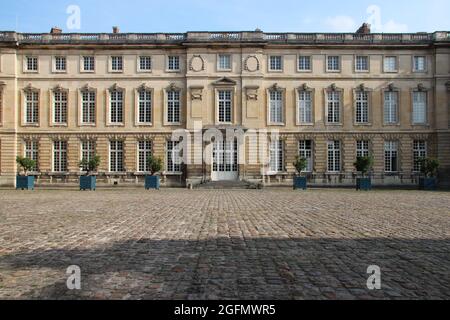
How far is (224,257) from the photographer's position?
6.70m

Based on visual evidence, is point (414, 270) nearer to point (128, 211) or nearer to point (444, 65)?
point (128, 211)

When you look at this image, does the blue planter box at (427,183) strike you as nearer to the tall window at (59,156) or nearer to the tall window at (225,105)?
the tall window at (225,105)

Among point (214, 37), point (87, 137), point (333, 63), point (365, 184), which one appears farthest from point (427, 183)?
point (87, 137)

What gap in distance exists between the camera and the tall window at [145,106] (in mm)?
38312

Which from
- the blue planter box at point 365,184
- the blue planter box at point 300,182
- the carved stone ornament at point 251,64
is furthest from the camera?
the carved stone ornament at point 251,64

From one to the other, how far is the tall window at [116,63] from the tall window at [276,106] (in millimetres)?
11638

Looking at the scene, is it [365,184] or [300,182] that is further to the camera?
[300,182]

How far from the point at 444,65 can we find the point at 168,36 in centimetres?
2084

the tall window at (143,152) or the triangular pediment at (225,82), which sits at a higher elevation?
the triangular pediment at (225,82)

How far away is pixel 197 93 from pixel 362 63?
1280cm

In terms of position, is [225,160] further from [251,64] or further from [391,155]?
[391,155]

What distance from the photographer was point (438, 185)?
36500mm

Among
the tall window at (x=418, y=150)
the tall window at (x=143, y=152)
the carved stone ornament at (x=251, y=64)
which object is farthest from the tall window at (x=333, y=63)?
the tall window at (x=143, y=152)
